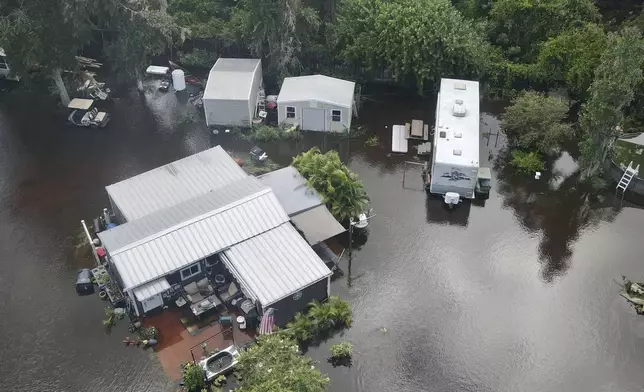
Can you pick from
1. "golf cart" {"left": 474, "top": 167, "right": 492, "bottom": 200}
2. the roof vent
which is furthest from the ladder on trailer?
the roof vent

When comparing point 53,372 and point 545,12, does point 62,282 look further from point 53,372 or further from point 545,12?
point 545,12

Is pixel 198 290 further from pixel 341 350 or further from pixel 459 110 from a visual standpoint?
pixel 459 110

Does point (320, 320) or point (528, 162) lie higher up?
point (528, 162)

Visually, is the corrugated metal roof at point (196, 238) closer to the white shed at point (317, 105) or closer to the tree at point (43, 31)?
the white shed at point (317, 105)

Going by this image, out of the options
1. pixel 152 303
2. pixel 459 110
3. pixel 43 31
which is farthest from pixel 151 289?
pixel 459 110

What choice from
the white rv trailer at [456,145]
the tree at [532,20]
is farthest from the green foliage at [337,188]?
the tree at [532,20]

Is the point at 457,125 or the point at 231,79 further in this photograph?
the point at 231,79

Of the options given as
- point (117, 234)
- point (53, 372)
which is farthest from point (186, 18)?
point (53, 372)
